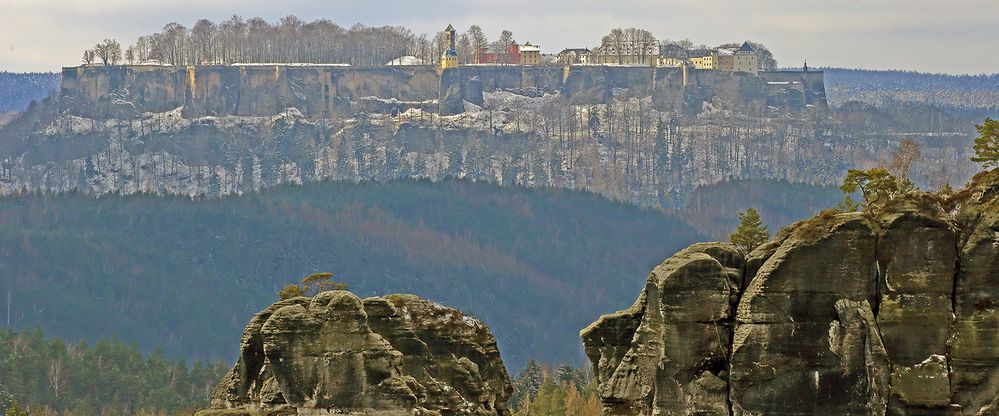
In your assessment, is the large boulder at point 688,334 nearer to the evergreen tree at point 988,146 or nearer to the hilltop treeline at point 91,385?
the evergreen tree at point 988,146

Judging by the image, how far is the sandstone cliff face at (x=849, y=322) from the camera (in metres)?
50.8

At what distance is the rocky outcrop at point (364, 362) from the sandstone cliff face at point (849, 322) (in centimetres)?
707

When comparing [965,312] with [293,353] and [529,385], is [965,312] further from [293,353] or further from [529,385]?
[529,385]

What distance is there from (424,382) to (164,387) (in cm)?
13224

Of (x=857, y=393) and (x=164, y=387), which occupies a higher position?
(x=857, y=393)

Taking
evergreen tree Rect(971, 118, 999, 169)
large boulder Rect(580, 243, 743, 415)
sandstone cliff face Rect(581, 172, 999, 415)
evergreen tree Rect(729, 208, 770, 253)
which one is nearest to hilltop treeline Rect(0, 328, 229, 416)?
evergreen tree Rect(729, 208, 770, 253)

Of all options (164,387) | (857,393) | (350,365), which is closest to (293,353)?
(350,365)

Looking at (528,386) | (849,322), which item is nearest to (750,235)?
(849,322)

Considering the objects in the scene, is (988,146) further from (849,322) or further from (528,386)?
(528,386)

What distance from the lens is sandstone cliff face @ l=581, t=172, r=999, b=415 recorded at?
50812 millimetres

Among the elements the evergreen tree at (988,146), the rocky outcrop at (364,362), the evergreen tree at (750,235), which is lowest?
the rocky outcrop at (364,362)

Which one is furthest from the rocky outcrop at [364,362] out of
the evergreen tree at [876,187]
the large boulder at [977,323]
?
the large boulder at [977,323]

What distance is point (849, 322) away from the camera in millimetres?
50750

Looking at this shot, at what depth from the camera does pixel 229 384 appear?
6000 centimetres
